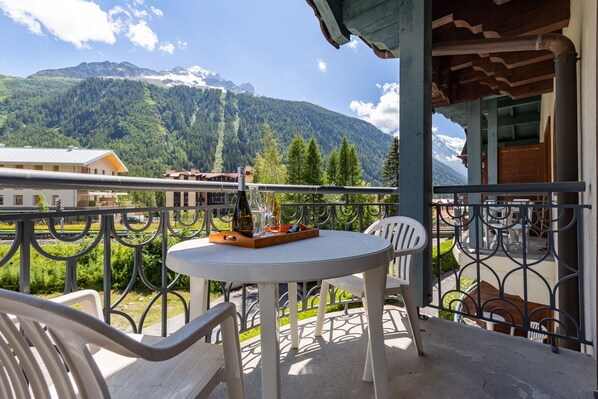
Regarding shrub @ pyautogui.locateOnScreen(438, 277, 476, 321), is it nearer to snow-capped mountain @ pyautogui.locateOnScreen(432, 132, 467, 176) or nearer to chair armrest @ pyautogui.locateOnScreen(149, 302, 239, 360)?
snow-capped mountain @ pyautogui.locateOnScreen(432, 132, 467, 176)

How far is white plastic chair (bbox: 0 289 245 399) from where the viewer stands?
57 cm

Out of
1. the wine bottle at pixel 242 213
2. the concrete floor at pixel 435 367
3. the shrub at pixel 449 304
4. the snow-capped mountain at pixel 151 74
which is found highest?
the snow-capped mountain at pixel 151 74

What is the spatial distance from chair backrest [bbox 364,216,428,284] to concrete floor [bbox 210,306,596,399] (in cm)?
49

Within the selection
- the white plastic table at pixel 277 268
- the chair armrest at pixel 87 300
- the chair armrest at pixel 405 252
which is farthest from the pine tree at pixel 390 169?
the chair armrest at pixel 87 300

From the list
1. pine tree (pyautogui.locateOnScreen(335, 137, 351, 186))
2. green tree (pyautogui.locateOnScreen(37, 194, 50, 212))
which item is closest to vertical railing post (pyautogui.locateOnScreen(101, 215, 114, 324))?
green tree (pyautogui.locateOnScreen(37, 194, 50, 212))

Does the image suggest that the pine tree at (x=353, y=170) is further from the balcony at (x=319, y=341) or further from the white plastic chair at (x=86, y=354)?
the white plastic chair at (x=86, y=354)

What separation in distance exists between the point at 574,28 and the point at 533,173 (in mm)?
4756

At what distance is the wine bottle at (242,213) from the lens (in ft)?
5.01

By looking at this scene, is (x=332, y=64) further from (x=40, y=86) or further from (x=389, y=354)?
(x=389, y=354)

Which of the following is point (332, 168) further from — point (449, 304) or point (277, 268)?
point (277, 268)

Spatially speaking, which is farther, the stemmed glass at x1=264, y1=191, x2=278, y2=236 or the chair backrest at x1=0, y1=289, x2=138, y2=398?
the stemmed glass at x1=264, y1=191, x2=278, y2=236

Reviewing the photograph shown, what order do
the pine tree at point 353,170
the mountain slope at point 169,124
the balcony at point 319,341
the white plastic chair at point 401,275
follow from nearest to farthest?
the balcony at point 319,341 < the white plastic chair at point 401,275 < the pine tree at point 353,170 < the mountain slope at point 169,124

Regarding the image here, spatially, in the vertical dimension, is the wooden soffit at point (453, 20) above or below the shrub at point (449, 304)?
above

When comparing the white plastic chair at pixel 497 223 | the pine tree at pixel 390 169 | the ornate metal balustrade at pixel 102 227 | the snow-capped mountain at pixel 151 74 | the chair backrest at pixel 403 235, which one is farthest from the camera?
the snow-capped mountain at pixel 151 74
